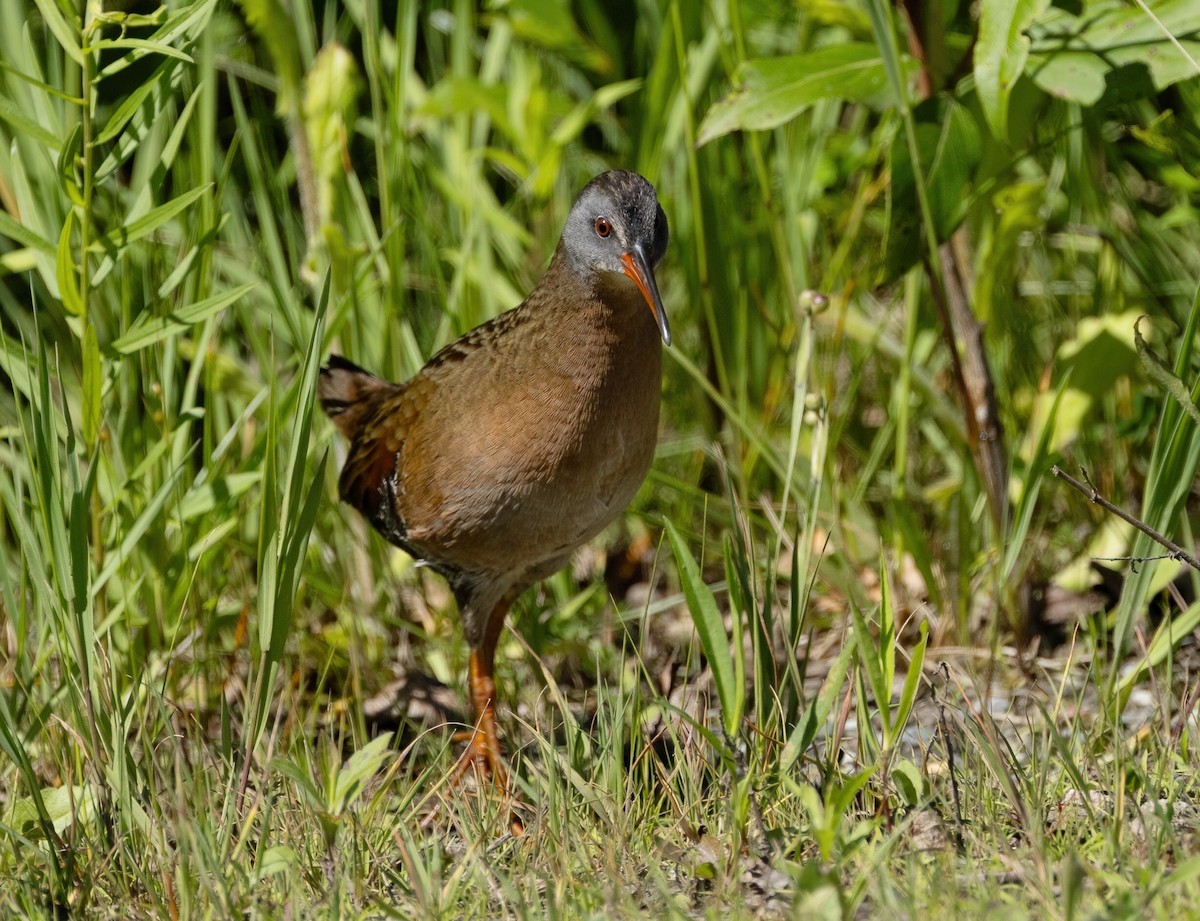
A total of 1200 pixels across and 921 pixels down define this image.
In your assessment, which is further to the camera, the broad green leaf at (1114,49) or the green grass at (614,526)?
the broad green leaf at (1114,49)

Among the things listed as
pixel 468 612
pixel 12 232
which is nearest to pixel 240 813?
pixel 468 612

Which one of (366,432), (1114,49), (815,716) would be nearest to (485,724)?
(366,432)

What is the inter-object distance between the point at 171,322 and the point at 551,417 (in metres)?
0.79

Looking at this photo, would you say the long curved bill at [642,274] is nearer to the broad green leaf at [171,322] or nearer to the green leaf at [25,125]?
the broad green leaf at [171,322]

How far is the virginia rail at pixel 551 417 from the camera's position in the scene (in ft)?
9.49

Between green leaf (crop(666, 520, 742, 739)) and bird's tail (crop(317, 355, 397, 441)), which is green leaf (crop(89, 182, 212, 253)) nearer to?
bird's tail (crop(317, 355, 397, 441))

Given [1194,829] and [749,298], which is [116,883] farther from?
[749,298]

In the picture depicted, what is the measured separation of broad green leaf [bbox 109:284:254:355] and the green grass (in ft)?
0.05

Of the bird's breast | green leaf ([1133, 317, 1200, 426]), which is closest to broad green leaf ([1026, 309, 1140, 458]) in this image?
green leaf ([1133, 317, 1200, 426])

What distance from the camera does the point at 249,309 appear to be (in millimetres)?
3959

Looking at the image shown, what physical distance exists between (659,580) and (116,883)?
2.11 metres

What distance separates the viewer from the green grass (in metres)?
2.31

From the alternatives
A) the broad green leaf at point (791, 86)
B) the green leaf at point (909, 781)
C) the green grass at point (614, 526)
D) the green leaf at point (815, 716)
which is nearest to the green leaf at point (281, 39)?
the green grass at point (614, 526)

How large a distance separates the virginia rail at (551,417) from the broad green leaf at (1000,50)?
695 mm
